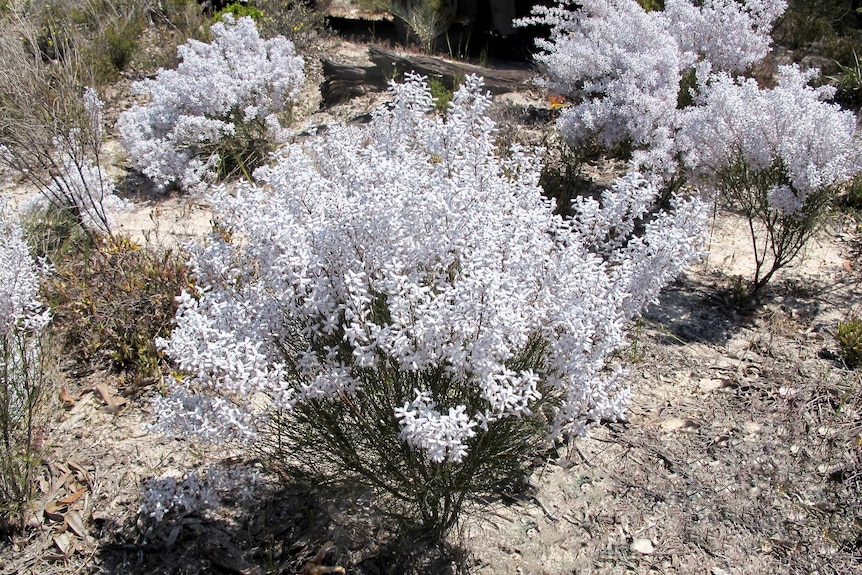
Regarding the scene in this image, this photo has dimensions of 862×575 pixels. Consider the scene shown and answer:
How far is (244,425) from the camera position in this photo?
2.31m

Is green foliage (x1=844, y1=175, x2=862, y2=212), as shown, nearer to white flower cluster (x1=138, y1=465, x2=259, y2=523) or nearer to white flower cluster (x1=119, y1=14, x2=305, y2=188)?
white flower cluster (x1=119, y1=14, x2=305, y2=188)

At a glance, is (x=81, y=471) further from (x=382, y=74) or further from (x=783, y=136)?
(x=382, y=74)

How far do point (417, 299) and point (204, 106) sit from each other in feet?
16.4

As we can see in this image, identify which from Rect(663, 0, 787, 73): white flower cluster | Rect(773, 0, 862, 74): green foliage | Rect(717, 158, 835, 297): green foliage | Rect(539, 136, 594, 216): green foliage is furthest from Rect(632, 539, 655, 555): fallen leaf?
Rect(773, 0, 862, 74): green foliage

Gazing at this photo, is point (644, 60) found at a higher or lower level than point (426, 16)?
higher

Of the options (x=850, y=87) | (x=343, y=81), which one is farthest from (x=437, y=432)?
(x=850, y=87)

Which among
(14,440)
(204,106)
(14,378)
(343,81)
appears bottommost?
(14,440)

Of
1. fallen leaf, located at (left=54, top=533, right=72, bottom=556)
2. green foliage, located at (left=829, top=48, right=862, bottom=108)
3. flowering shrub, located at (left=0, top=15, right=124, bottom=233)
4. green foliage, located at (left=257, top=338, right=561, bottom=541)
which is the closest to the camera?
green foliage, located at (left=257, top=338, right=561, bottom=541)

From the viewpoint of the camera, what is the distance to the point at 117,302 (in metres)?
4.42

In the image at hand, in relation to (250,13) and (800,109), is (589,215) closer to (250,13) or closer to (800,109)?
(800,109)

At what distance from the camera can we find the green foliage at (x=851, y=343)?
417 cm

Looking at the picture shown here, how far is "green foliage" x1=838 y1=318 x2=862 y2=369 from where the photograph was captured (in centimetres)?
417

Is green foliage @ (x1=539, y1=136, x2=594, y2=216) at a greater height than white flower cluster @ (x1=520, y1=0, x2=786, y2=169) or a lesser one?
lesser

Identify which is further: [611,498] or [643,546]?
[611,498]
